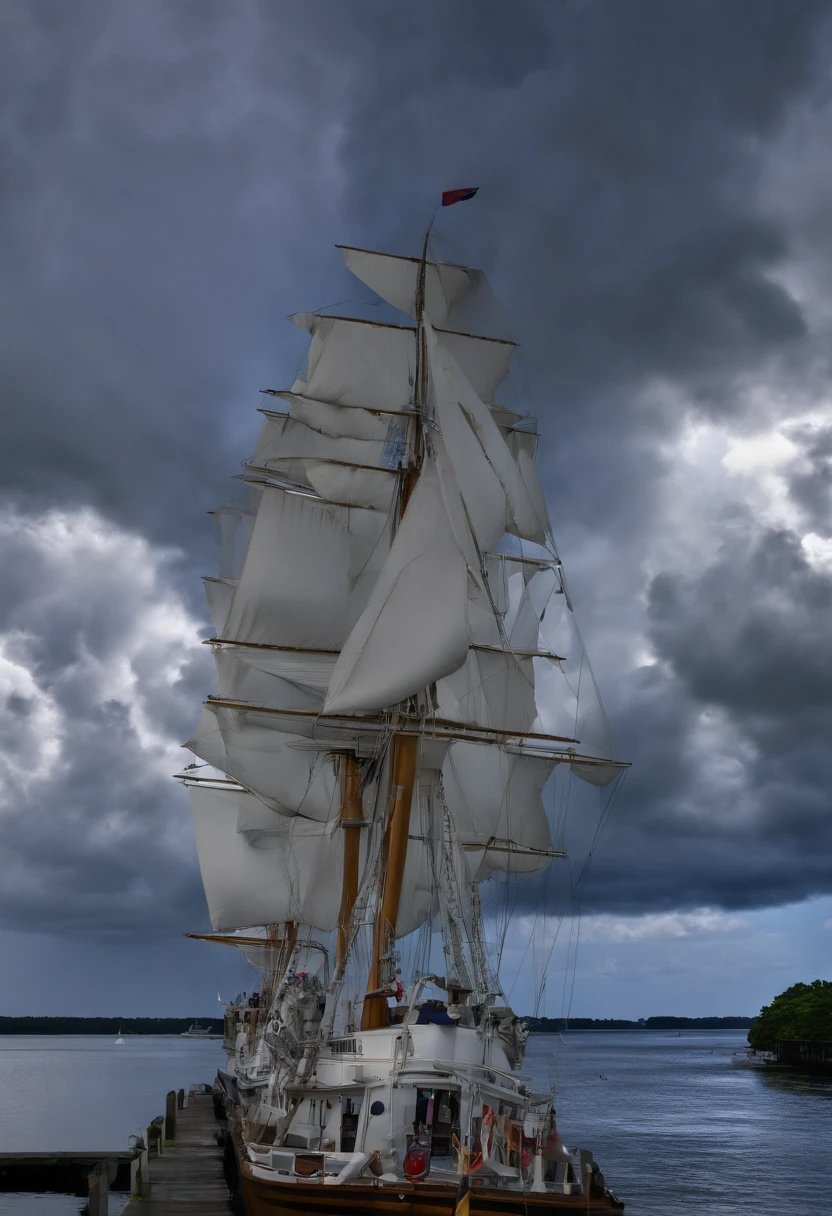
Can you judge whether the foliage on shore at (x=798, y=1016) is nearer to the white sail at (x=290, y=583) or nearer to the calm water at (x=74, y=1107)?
the calm water at (x=74, y=1107)

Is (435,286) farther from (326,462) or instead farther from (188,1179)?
(188,1179)

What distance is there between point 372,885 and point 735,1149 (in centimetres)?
4166

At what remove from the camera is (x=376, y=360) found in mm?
47562

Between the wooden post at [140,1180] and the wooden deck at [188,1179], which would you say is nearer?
the wooden deck at [188,1179]

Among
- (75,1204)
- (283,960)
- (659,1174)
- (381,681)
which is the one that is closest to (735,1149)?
(659,1174)

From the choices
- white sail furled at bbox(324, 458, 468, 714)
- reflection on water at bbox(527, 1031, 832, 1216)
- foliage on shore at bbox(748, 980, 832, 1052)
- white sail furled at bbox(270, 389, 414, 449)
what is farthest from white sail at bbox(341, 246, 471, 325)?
foliage on shore at bbox(748, 980, 832, 1052)

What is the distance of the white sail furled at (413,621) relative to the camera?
2917cm

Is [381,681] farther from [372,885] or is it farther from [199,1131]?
[199,1131]

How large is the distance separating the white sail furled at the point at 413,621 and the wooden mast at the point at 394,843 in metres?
2.38

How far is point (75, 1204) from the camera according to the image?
42.6 metres

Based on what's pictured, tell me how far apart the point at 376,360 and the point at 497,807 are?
19029 mm

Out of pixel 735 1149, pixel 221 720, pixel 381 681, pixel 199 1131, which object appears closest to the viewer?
pixel 381 681

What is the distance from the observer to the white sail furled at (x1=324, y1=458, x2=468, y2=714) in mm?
29172

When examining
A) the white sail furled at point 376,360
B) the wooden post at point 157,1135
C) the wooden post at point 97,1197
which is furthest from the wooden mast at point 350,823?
the white sail furled at point 376,360
